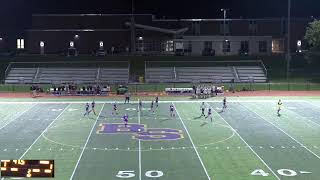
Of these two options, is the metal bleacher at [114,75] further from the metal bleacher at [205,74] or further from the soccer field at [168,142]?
the soccer field at [168,142]

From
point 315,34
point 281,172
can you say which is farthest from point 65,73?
point 281,172

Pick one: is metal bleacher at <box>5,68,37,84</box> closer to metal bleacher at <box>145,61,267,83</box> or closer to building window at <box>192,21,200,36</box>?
metal bleacher at <box>145,61,267,83</box>

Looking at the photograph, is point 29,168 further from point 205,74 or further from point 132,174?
point 205,74

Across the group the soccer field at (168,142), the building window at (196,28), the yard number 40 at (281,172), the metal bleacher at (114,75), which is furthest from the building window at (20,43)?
the yard number 40 at (281,172)

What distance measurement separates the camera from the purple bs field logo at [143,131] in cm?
3108

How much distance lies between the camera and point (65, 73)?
6519 centimetres

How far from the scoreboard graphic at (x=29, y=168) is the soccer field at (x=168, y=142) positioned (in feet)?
25.4

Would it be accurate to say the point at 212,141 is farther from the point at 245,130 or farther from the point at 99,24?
the point at 99,24

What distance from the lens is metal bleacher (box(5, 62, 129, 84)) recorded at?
63.1 m

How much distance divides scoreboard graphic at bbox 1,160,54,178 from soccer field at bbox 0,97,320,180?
25.4 ft

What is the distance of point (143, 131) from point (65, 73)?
33863 millimetres

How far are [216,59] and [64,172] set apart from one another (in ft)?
172

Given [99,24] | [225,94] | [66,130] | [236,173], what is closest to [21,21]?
[99,24]

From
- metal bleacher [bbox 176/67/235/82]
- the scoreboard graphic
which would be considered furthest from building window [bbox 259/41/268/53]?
the scoreboard graphic
